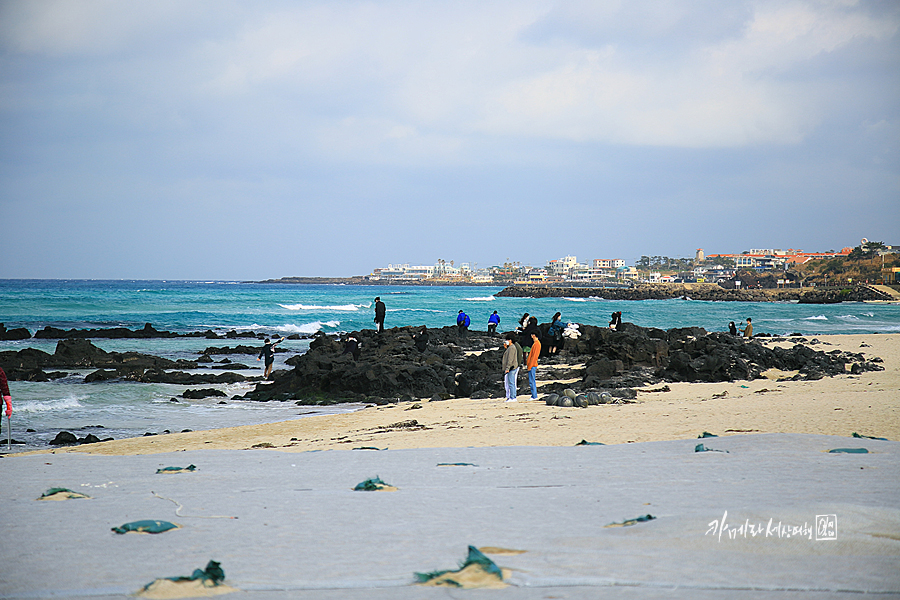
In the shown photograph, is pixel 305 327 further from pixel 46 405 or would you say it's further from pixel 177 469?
pixel 177 469

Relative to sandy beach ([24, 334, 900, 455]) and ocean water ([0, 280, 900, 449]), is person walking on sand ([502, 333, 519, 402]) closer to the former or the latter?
sandy beach ([24, 334, 900, 455])

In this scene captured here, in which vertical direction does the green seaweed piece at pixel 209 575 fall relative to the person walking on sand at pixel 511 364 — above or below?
above

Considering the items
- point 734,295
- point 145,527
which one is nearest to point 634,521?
point 145,527

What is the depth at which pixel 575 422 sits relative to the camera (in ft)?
37.9

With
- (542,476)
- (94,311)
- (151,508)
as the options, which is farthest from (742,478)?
(94,311)

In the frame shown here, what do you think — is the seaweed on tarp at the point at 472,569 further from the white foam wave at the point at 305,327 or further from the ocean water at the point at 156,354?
the white foam wave at the point at 305,327

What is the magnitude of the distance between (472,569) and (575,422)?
8.78 metres

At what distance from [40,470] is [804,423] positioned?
1038 centimetres

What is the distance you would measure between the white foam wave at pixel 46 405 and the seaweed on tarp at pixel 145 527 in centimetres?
1418

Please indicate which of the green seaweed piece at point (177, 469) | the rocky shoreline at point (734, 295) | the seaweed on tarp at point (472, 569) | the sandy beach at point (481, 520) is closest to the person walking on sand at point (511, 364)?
the sandy beach at point (481, 520)

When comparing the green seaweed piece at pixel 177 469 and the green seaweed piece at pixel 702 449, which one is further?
the green seaweed piece at pixel 702 449

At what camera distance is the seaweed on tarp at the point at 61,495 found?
17.0 ft

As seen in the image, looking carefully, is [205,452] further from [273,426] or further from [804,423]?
[804,423]

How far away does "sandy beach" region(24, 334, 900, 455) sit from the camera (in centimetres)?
980
